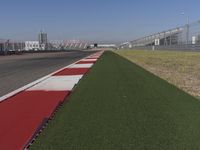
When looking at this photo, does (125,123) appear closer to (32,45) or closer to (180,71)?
(180,71)

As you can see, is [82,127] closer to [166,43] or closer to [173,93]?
[173,93]

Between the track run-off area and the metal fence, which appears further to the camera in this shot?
the metal fence

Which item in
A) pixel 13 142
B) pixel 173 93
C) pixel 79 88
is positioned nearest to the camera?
pixel 13 142

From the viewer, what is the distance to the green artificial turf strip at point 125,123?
16.0ft

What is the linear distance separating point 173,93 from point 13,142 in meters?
5.26

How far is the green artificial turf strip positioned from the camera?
4871 millimetres

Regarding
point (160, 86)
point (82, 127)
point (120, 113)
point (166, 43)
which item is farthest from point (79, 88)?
point (166, 43)

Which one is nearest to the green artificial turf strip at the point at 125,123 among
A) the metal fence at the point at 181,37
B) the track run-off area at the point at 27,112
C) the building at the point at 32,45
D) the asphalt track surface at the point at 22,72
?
the track run-off area at the point at 27,112

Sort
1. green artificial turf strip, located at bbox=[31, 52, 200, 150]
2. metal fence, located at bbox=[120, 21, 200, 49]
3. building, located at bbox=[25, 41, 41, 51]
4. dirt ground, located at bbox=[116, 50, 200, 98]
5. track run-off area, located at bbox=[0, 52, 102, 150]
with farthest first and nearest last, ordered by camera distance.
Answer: building, located at bbox=[25, 41, 41, 51]
metal fence, located at bbox=[120, 21, 200, 49]
dirt ground, located at bbox=[116, 50, 200, 98]
track run-off area, located at bbox=[0, 52, 102, 150]
green artificial turf strip, located at bbox=[31, 52, 200, 150]

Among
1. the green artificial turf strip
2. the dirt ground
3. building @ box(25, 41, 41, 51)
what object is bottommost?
building @ box(25, 41, 41, 51)

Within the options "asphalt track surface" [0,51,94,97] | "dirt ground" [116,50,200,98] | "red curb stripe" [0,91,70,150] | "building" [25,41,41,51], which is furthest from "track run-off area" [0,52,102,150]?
"building" [25,41,41,51]

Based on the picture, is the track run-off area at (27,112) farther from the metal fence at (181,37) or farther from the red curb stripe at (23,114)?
the metal fence at (181,37)

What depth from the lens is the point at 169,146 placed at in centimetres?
474

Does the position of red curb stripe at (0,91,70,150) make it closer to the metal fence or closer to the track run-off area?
the track run-off area
